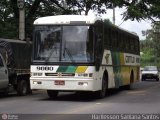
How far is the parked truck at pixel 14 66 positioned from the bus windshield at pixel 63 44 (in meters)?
1.89

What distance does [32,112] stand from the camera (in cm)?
1473

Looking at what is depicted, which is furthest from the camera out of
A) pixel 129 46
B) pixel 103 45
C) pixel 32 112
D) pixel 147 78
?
pixel 147 78

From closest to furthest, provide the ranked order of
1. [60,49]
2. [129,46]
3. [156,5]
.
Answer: [60,49] → [129,46] → [156,5]

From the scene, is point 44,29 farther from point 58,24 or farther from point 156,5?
point 156,5

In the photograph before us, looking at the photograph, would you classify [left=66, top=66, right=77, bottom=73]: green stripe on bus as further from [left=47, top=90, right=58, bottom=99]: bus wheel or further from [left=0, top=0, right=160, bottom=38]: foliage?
[left=0, top=0, right=160, bottom=38]: foliage

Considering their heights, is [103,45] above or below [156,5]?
below

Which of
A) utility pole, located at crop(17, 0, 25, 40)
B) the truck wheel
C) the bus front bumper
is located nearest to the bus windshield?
the bus front bumper

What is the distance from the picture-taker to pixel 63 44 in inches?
756

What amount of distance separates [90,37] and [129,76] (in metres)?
9.15

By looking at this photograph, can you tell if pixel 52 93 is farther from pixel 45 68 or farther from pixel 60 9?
pixel 60 9

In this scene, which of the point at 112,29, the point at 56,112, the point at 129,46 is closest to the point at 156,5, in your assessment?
the point at 129,46

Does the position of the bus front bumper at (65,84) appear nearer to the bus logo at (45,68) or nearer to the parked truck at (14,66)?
the bus logo at (45,68)

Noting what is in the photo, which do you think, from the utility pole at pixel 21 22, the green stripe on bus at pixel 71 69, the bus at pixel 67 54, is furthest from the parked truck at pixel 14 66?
the utility pole at pixel 21 22

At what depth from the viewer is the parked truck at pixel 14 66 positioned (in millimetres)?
20547
